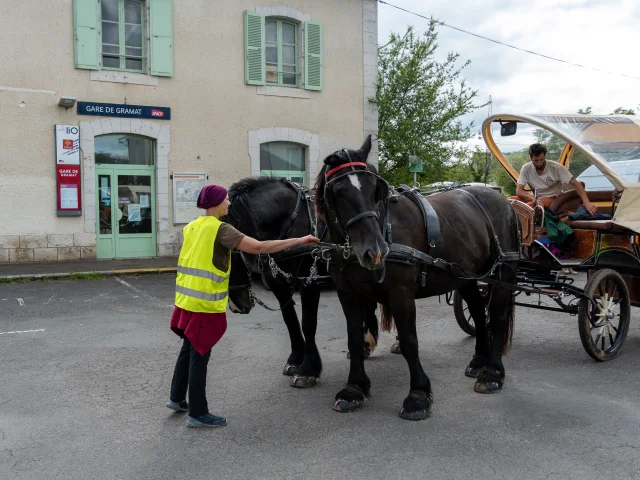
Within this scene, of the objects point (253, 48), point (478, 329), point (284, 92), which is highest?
point (253, 48)

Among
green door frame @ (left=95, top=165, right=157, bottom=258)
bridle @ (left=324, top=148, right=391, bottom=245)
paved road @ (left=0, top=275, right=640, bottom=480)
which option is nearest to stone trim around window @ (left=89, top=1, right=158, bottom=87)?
green door frame @ (left=95, top=165, right=157, bottom=258)

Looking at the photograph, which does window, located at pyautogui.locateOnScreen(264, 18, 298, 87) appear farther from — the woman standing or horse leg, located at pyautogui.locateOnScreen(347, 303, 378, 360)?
the woman standing

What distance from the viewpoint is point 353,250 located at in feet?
12.8

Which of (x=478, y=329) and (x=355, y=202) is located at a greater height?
(x=355, y=202)

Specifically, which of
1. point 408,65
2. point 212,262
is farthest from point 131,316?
point 408,65

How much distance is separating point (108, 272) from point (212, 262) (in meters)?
8.64

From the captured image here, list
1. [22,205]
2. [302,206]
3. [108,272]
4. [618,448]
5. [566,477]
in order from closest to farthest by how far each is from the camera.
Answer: [566,477], [618,448], [302,206], [108,272], [22,205]

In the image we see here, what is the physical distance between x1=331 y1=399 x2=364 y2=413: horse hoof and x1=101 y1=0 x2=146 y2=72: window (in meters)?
11.7

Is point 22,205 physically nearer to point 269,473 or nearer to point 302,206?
point 302,206

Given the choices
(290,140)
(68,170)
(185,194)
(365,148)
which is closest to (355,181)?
(365,148)

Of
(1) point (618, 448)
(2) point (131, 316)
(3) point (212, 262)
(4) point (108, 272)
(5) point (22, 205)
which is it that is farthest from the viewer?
(5) point (22, 205)

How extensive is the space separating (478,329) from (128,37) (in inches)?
462

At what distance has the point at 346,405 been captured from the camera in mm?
4344

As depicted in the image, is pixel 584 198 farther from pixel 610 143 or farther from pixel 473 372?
pixel 473 372
